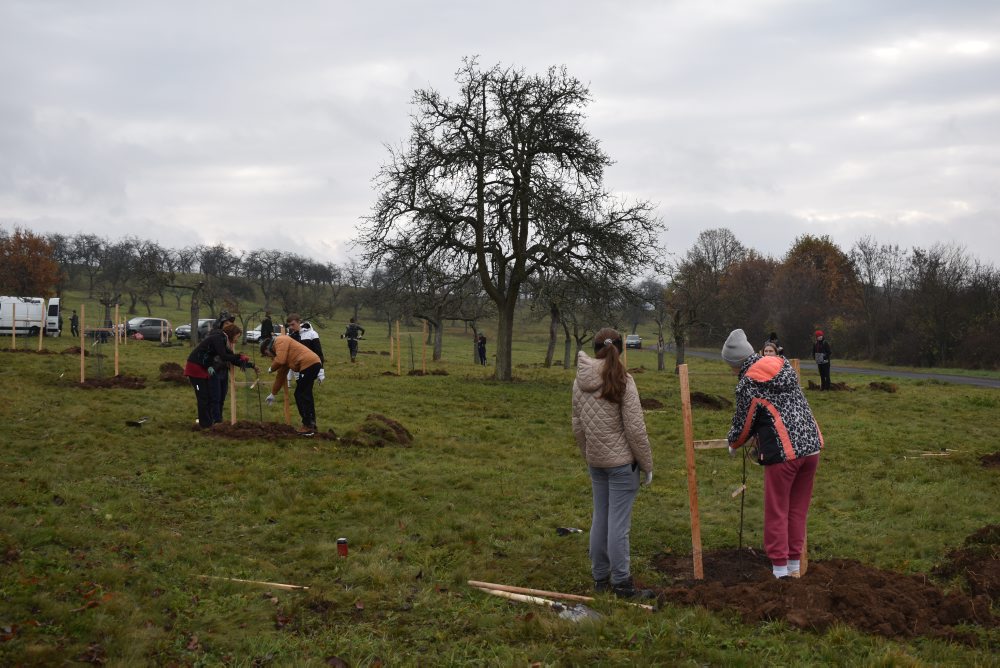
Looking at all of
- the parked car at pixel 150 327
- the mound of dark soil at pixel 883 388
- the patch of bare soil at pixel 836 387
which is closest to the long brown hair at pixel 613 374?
the patch of bare soil at pixel 836 387

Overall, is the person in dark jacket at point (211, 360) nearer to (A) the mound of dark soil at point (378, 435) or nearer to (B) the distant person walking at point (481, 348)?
(A) the mound of dark soil at point (378, 435)

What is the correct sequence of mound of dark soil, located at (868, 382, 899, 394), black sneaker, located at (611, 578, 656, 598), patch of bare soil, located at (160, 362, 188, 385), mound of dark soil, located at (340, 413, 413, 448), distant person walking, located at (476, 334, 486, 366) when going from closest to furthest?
black sneaker, located at (611, 578, 656, 598), mound of dark soil, located at (340, 413, 413, 448), patch of bare soil, located at (160, 362, 188, 385), mound of dark soil, located at (868, 382, 899, 394), distant person walking, located at (476, 334, 486, 366)

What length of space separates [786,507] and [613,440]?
148 cm

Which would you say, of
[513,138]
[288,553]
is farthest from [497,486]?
[513,138]

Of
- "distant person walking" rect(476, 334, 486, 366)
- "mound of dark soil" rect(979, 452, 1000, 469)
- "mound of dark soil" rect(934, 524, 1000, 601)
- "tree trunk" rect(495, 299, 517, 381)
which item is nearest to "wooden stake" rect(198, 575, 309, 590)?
"mound of dark soil" rect(934, 524, 1000, 601)

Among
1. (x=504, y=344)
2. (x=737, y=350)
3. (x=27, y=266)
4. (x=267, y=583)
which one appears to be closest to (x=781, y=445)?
(x=737, y=350)

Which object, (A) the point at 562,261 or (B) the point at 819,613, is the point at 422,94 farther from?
(B) the point at 819,613

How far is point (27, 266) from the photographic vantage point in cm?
6047

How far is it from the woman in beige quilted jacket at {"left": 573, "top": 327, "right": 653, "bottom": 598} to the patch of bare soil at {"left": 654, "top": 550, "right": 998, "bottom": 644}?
49 centimetres

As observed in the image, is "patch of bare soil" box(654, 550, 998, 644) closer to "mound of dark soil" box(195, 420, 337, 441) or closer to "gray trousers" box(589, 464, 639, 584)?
"gray trousers" box(589, 464, 639, 584)

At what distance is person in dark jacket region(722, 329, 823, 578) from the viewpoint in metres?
5.95

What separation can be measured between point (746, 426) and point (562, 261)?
17166mm

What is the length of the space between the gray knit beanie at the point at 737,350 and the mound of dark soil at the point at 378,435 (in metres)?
7.18

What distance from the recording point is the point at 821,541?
786cm
